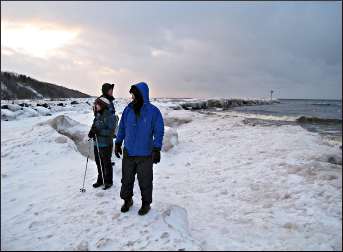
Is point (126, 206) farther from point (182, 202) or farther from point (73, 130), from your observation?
point (73, 130)

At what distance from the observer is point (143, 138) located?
5.61m

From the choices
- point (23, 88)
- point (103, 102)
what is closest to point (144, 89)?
point (103, 102)

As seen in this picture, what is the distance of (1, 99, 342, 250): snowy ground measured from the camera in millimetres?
4895

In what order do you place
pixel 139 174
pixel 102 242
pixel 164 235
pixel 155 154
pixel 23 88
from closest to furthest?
1. pixel 102 242
2. pixel 164 235
3. pixel 155 154
4. pixel 139 174
5. pixel 23 88

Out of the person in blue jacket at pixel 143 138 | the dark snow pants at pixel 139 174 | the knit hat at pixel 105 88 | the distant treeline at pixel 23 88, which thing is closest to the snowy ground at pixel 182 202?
the dark snow pants at pixel 139 174

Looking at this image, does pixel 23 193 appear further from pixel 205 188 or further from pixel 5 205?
pixel 205 188

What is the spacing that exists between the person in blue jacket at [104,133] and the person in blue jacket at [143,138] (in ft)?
4.17

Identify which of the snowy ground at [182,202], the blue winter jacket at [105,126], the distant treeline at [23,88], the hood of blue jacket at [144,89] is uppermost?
the distant treeline at [23,88]

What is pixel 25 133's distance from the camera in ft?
34.9

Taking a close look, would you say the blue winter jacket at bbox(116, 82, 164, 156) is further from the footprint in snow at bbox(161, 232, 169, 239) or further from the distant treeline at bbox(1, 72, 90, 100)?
the distant treeline at bbox(1, 72, 90, 100)

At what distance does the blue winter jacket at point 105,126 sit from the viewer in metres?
6.89

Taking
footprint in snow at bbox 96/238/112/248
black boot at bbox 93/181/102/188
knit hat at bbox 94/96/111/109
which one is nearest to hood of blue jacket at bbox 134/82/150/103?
knit hat at bbox 94/96/111/109

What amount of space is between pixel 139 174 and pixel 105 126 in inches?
64.6

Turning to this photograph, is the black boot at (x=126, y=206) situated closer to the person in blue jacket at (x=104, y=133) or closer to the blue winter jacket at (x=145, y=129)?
the blue winter jacket at (x=145, y=129)
